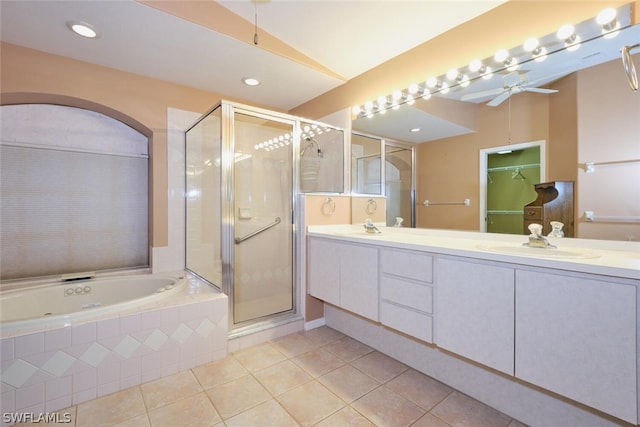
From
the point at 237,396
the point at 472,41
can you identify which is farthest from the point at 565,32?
the point at 237,396

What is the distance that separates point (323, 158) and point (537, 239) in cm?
191

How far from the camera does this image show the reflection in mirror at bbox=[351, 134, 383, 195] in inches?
102

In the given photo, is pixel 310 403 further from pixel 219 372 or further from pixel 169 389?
pixel 169 389

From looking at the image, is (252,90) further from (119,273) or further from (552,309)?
(552,309)

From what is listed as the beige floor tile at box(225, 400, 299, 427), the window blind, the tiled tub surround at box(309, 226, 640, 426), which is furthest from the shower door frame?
the window blind

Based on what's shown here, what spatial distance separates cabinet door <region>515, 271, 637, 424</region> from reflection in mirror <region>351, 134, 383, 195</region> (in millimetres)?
1580

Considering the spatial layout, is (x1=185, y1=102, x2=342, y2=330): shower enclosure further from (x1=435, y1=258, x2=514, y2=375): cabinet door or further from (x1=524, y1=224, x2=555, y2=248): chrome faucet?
(x1=524, y1=224, x2=555, y2=248): chrome faucet

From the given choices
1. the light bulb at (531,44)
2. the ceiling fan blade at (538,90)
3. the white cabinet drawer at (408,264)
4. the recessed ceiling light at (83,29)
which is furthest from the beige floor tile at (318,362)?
the recessed ceiling light at (83,29)

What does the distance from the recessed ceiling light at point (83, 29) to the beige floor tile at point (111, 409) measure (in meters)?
2.31

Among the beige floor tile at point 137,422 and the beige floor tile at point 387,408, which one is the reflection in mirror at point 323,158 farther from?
the beige floor tile at point 137,422

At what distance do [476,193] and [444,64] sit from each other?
102 centimetres

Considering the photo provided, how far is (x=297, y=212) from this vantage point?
250 centimetres

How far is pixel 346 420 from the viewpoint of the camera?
141 centimetres

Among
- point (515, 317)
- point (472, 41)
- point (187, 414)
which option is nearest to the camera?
point (515, 317)
